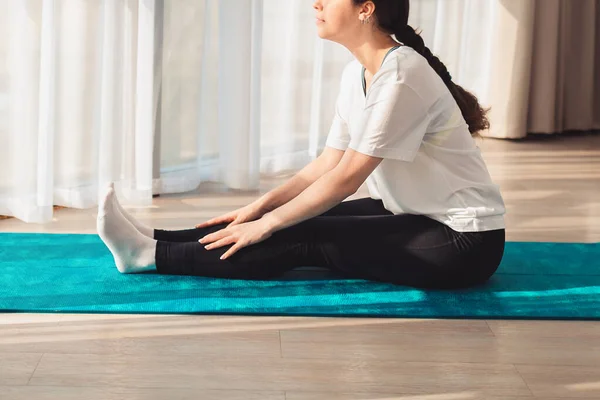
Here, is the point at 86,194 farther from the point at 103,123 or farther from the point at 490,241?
the point at 490,241

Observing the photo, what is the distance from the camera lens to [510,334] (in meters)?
2.02

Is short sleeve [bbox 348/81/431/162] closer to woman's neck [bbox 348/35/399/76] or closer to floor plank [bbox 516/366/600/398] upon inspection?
woman's neck [bbox 348/35/399/76]

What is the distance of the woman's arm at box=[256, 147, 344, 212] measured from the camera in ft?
7.98

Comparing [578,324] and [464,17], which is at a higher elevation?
[464,17]

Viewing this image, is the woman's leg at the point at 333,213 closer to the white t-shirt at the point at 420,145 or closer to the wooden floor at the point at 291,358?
the white t-shirt at the point at 420,145

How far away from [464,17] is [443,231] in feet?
8.58

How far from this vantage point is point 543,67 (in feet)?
16.2

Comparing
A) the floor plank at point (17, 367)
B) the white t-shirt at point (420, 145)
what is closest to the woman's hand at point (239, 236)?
the white t-shirt at point (420, 145)

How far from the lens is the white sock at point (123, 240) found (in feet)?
7.16

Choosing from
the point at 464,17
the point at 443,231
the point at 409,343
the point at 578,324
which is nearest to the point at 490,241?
the point at 443,231

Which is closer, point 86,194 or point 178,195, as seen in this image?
point 86,194

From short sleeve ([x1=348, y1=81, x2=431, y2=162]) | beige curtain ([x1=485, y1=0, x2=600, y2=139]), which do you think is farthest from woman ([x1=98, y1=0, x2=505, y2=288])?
beige curtain ([x1=485, y1=0, x2=600, y2=139])

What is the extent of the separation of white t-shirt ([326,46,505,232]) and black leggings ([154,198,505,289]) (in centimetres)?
4

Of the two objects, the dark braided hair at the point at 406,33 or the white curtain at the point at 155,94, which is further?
the white curtain at the point at 155,94
